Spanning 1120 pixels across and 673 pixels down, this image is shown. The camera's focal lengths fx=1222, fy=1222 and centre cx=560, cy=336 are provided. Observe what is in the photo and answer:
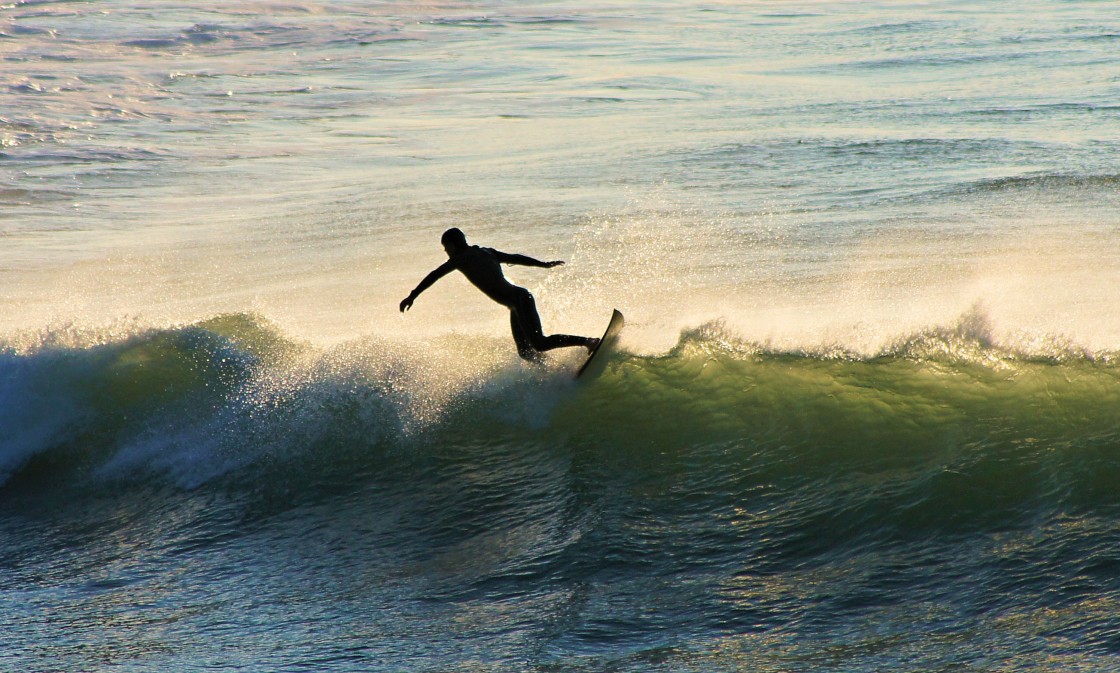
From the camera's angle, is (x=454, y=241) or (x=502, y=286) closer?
(x=454, y=241)

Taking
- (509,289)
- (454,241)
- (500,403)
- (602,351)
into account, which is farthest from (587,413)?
(454,241)

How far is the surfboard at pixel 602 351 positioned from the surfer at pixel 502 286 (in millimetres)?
191

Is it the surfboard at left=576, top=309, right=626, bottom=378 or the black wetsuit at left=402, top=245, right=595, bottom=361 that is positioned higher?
the black wetsuit at left=402, top=245, right=595, bottom=361

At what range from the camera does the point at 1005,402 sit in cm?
848

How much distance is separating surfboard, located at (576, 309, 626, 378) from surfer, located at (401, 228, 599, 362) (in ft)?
0.63

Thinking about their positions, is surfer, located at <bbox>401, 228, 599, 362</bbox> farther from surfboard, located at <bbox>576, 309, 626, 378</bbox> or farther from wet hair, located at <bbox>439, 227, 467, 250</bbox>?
surfboard, located at <bbox>576, 309, 626, 378</bbox>

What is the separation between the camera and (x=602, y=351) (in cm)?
959

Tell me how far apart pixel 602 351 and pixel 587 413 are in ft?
1.78

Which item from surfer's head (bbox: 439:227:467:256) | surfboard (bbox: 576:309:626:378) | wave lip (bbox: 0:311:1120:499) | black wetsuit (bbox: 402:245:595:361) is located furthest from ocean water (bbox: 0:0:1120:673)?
surfer's head (bbox: 439:227:467:256)

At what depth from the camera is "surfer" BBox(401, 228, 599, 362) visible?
8.46m

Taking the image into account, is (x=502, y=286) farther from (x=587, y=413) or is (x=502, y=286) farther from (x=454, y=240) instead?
(x=587, y=413)

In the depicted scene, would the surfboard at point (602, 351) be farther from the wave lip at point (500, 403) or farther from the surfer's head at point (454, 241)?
the surfer's head at point (454, 241)

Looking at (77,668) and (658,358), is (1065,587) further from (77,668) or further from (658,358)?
(77,668)

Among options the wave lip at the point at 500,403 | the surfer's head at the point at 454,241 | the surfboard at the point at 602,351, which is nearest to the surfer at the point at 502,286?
the surfer's head at the point at 454,241
